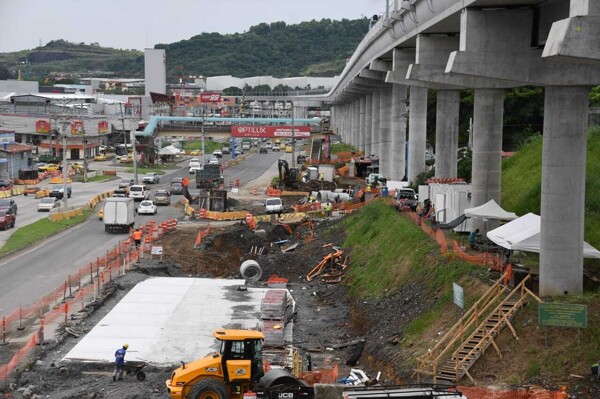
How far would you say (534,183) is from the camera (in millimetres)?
49188

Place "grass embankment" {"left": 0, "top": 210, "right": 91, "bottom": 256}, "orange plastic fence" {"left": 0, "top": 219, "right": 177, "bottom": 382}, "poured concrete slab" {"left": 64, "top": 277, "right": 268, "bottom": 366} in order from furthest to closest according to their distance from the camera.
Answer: "grass embankment" {"left": 0, "top": 210, "right": 91, "bottom": 256} → "orange plastic fence" {"left": 0, "top": 219, "right": 177, "bottom": 382} → "poured concrete slab" {"left": 64, "top": 277, "right": 268, "bottom": 366}

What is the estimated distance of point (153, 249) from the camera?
5197 cm

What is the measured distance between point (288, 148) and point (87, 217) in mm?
114739

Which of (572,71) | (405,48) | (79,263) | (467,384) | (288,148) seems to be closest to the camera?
Result: (467,384)

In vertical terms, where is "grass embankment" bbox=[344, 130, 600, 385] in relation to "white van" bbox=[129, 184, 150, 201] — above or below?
above

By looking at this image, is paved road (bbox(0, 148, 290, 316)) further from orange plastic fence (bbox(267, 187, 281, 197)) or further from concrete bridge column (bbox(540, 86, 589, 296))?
concrete bridge column (bbox(540, 86, 589, 296))

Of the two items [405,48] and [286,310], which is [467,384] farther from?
[405,48]

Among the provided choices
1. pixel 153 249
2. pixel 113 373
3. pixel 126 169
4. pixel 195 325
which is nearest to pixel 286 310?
pixel 195 325

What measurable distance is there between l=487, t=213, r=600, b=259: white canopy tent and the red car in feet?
134

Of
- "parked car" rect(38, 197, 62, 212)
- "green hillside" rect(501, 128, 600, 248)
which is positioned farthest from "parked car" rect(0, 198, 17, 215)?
"green hillside" rect(501, 128, 600, 248)

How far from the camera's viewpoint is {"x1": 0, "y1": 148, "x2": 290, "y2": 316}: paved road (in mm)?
42375

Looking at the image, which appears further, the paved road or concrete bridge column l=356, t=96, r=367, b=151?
concrete bridge column l=356, t=96, r=367, b=151

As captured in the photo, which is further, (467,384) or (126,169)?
(126,169)

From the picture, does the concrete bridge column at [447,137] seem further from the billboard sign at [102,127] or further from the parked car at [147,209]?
the billboard sign at [102,127]
